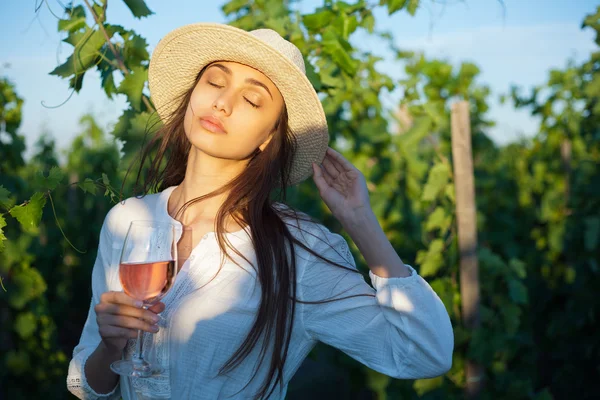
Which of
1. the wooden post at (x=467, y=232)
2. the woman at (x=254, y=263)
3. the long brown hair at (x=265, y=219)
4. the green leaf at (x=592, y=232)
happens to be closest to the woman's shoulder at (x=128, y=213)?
the woman at (x=254, y=263)

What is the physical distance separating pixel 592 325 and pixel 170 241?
15.4 ft

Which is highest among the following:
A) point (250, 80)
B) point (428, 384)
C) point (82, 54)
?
point (82, 54)

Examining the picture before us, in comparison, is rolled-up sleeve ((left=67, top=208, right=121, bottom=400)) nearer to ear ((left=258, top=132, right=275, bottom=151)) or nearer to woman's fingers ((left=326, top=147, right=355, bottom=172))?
ear ((left=258, top=132, right=275, bottom=151))

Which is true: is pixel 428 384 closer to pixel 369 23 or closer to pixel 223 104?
pixel 369 23

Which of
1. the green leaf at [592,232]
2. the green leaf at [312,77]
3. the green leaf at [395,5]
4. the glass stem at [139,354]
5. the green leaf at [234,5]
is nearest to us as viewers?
the glass stem at [139,354]

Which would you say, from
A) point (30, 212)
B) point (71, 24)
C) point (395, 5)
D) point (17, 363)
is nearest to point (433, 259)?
point (395, 5)

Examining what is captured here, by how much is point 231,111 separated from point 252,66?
0.19m

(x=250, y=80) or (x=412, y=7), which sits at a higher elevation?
(x=412, y=7)

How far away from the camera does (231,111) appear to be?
6.40 ft

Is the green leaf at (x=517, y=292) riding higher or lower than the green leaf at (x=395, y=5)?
lower

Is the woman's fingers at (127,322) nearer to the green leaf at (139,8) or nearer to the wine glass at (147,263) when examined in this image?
the wine glass at (147,263)

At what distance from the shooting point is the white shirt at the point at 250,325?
1.78 meters

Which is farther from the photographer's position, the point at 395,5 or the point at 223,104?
the point at 395,5

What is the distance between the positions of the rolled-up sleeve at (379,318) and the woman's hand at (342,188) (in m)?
0.14
